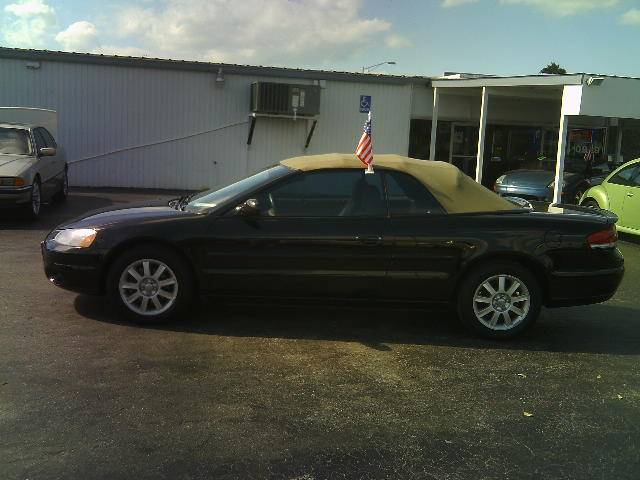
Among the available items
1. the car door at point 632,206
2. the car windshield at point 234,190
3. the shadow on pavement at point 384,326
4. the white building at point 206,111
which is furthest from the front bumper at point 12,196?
the car door at point 632,206

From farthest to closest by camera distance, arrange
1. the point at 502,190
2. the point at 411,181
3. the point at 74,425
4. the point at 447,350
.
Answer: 1. the point at 502,190
2. the point at 411,181
3. the point at 447,350
4. the point at 74,425

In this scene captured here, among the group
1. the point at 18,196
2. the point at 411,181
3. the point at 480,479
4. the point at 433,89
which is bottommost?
the point at 480,479

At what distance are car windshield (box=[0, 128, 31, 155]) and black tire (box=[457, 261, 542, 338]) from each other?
8.52 metres

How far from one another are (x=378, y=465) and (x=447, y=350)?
2.02 meters

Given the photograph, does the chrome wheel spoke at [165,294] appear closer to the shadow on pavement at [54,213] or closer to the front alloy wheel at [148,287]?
the front alloy wheel at [148,287]

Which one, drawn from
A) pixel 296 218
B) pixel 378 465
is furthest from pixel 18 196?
pixel 378 465

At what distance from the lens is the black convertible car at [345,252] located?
5.25 metres

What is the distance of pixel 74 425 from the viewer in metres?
3.55

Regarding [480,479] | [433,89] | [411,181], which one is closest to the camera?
[480,479]

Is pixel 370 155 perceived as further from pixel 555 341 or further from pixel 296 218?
pixel 555 341

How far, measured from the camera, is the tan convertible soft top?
546cm

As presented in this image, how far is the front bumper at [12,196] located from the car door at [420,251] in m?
6.89

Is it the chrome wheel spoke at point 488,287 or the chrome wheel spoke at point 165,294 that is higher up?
the chrome wheel spoke at point 488,287

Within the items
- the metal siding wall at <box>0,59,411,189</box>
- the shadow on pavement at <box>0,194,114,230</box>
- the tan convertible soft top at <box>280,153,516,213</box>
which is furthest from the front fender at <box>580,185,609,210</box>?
the shadow on pavement at <box>0,194,114,230</box>
